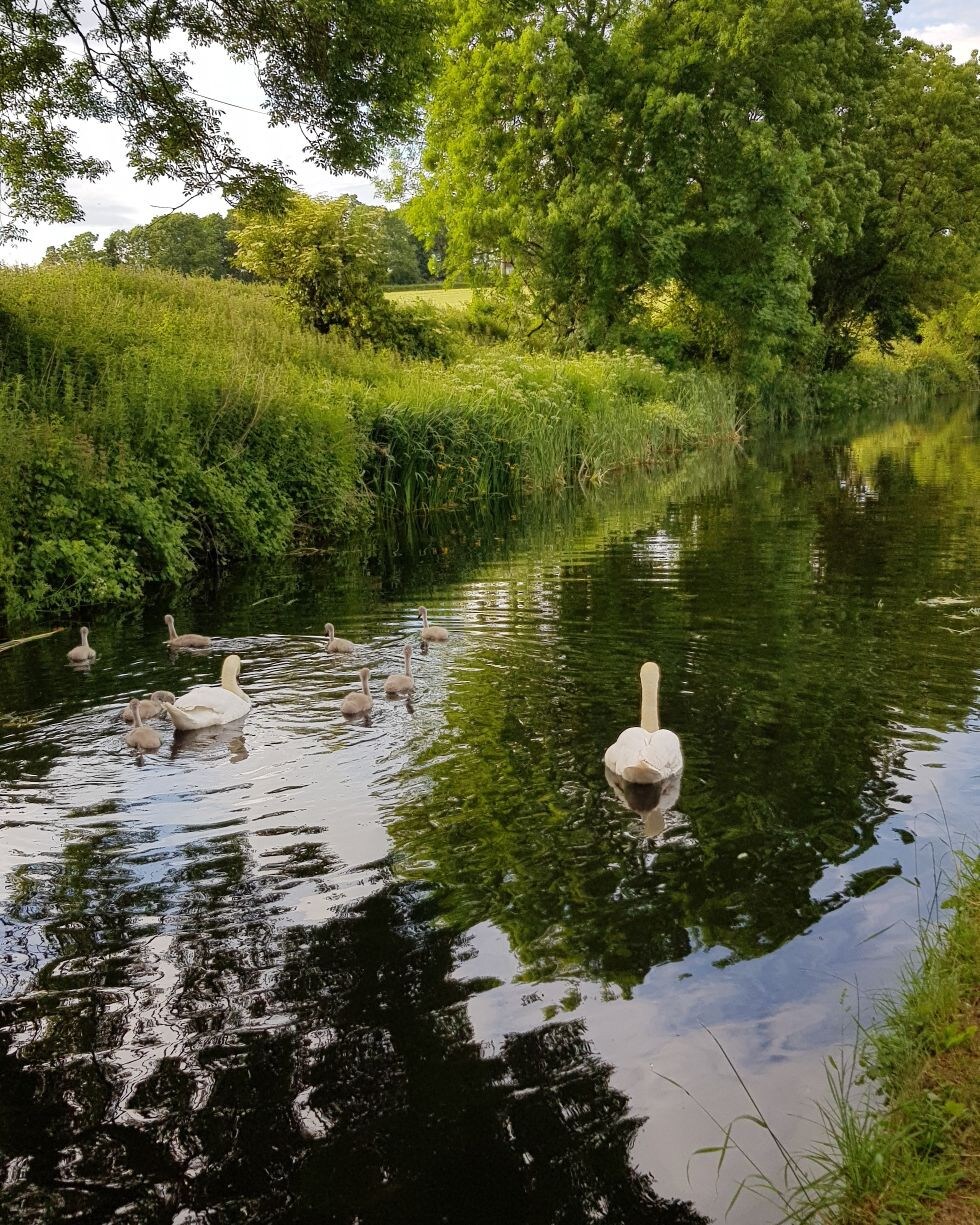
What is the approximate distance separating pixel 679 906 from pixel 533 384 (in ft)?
72.0

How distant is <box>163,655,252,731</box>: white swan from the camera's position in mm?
8609

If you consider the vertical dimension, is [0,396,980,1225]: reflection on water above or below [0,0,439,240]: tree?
below

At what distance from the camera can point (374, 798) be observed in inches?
280

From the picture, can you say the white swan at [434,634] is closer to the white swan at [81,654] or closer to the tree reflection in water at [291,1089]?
the white swan at [81,654]

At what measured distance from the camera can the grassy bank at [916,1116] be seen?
3348 mm

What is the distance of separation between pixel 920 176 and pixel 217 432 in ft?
150

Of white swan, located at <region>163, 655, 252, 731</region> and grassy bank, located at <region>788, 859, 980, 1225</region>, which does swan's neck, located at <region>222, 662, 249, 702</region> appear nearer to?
white swan, located at <region>163, 655, 252, 731</region>

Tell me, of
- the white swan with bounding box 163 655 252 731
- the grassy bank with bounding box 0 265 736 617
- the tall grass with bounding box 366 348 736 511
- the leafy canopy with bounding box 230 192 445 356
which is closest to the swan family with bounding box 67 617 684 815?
the white swan with bounding box 163 655 252 731

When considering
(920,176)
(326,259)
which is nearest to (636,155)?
(326,259)

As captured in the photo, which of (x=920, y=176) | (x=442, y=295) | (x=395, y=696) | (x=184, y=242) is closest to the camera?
(x=395, y=696)

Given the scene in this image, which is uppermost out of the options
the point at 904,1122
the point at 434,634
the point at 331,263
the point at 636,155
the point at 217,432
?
the point at 636,155

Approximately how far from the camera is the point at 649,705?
765 centimetres

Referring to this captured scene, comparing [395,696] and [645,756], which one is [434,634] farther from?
[645,756]

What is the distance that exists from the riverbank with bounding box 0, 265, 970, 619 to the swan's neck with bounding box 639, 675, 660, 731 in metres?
8.68
